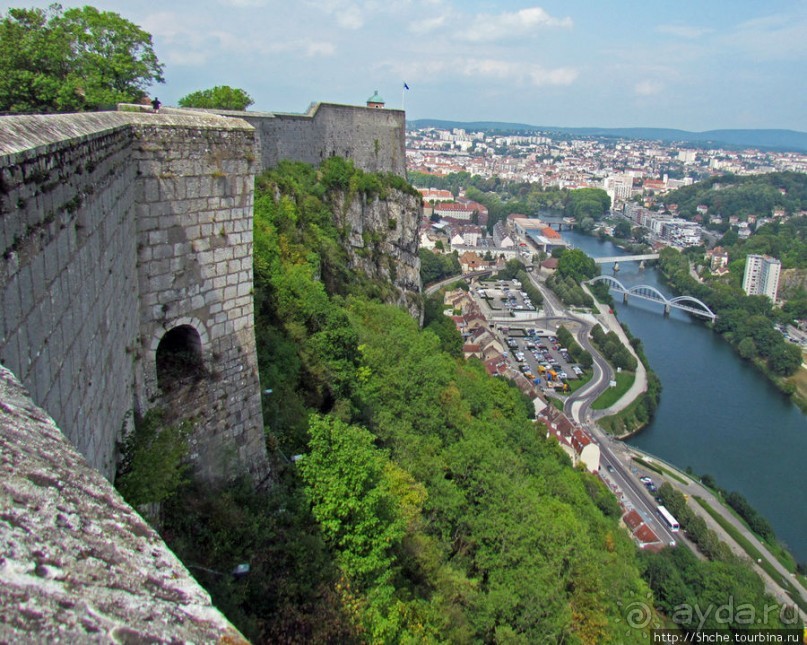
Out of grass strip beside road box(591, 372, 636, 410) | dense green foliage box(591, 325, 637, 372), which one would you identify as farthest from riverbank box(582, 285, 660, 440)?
dense green foliage box(591, 325, 637, 372)

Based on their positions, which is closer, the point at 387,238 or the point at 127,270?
the point at 127,270

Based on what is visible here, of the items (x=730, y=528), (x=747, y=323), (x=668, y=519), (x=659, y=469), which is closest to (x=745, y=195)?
(x=747, y=323)

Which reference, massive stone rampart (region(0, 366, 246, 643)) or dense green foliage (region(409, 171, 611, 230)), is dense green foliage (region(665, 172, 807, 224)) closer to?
dense green foliage (region(409, 171, 611, 230))

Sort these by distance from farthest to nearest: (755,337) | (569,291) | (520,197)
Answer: (520,197)
(569,291)
(755,337)

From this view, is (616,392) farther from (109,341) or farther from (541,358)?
(109,341)

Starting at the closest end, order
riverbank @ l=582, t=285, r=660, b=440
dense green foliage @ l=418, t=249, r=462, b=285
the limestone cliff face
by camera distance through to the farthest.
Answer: the limestone cliff face → riverbank @ l=582, t=285, r=660, b=440 → dense green foliage @ l=418, t=249, r=462, b=285

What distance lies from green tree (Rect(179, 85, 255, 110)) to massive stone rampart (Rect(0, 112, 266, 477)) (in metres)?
20.7

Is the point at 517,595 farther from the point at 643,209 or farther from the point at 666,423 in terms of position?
the point at 643,209

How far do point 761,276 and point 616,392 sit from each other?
48.6 metres

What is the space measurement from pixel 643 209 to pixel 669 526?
428 feet

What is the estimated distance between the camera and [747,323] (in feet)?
216

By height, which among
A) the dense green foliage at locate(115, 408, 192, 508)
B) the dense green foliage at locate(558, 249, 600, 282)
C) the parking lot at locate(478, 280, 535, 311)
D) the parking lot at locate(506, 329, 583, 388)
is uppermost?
the dense green foliage at locate(115, 408, 192, 508)

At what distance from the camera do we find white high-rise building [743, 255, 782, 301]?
270 ft

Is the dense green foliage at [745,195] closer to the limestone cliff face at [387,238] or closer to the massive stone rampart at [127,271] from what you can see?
the limestone cliff face at [387,238]
